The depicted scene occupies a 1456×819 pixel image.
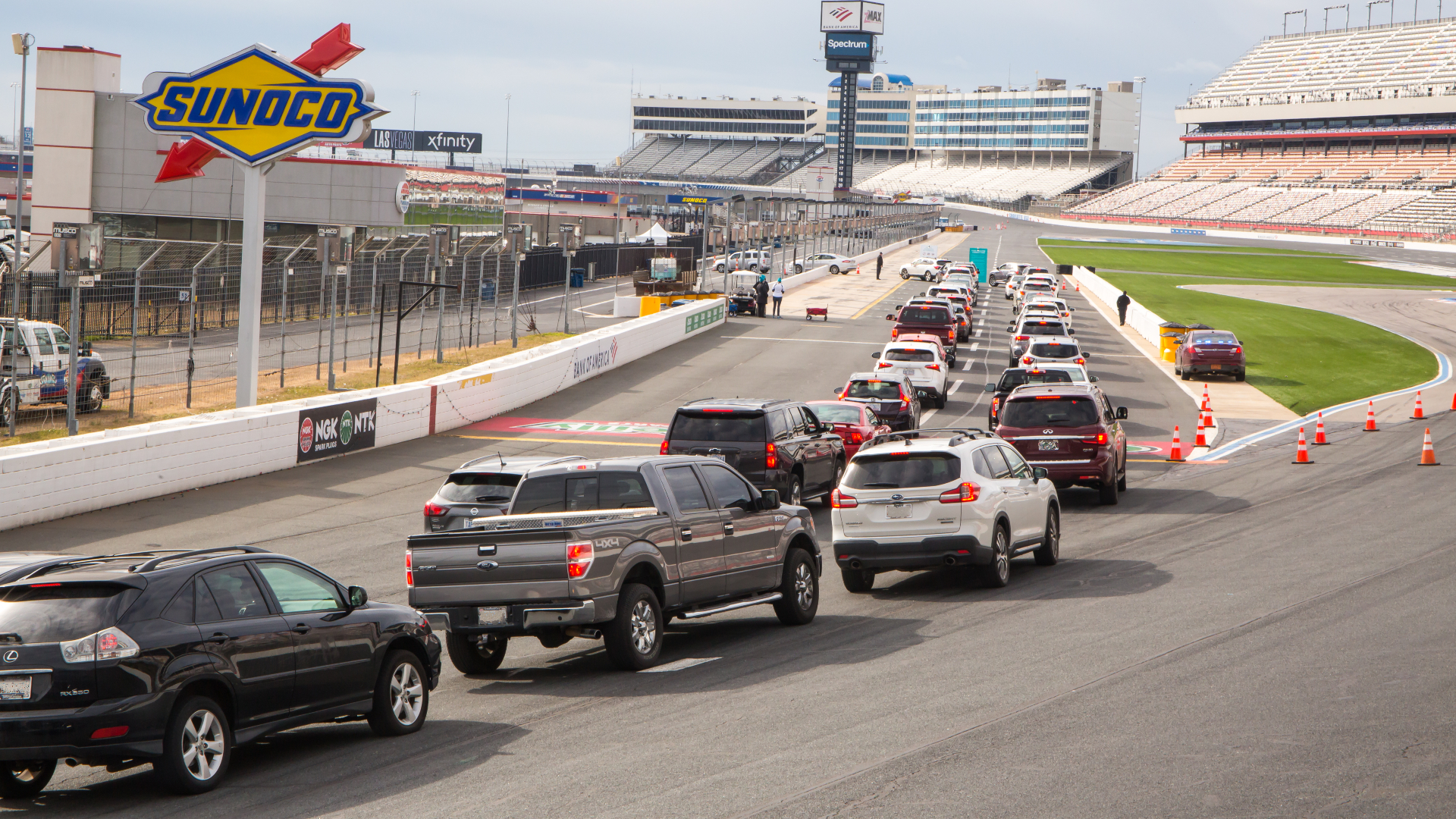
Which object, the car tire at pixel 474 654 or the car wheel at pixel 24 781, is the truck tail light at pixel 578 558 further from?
the car wheel at pixel 24 781

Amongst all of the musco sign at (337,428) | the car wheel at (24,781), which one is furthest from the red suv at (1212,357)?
the car wheel at (24,781)

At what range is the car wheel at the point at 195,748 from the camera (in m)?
7.77

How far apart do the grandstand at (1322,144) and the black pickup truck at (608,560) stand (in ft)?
366

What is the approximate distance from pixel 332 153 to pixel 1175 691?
56.9 meters

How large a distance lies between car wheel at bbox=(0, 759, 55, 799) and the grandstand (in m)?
118

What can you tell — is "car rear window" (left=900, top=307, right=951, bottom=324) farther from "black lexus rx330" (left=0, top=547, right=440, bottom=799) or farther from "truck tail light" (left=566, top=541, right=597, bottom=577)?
"black lexus rx330" (left=0, top=547, right=440, bottom=799)

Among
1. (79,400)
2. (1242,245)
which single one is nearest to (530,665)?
(79,400)

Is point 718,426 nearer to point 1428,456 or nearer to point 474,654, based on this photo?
point 474,654

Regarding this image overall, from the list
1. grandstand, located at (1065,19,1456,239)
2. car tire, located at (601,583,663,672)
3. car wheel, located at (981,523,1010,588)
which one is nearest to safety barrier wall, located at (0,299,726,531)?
car tire, located at (601,583,663,672)

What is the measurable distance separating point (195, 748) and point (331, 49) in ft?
66.6

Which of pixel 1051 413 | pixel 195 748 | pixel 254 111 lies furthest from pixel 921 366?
pixel 195 748

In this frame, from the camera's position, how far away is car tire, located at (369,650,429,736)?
945cm

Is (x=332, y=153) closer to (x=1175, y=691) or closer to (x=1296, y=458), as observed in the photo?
(x=1296, y=458)

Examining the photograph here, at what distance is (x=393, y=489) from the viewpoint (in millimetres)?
22172
